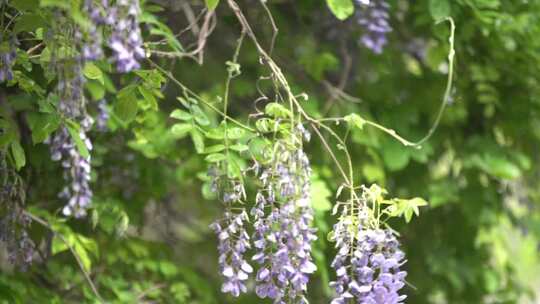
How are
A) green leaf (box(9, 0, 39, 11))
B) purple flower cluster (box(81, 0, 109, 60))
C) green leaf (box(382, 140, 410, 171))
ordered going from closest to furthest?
1. purple flower cluster (box(81, 0, 109, 60))
2. green leaf (box(9, 0, 39, 11))
3. green leaf (box(382, 140, 410, 171))

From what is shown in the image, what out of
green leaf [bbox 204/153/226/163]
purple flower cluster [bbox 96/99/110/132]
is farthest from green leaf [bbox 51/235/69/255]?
green leaf [bbox 204/153/226/163]

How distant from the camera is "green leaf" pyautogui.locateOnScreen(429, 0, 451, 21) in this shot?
2.32 m

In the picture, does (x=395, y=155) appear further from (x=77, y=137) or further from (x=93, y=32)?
(x=93, y=32)

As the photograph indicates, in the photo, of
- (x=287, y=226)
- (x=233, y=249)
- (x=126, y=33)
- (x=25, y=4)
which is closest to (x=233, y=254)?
(x=233, y=249)

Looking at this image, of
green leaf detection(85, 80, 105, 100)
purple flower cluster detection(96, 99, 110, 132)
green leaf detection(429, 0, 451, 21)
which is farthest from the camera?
green leaf detection(429, 0, 451, 21)

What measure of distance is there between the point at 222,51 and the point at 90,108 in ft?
3.06

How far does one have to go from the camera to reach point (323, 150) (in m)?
2.67

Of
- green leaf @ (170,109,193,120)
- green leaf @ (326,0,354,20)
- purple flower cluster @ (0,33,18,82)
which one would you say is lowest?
green leaf @ (170,109,193,120)

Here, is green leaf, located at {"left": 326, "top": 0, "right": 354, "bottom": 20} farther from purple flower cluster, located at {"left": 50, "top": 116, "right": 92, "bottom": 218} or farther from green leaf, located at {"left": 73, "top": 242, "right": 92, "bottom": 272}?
green leaf, located at {"left": 73, "top": 242, "right": 92, "bottom": 272}

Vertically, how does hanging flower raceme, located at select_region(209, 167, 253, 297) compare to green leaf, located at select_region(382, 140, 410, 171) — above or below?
above

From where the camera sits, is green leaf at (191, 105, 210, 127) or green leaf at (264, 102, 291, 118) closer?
green leaf at (264, 102, 291, 118)

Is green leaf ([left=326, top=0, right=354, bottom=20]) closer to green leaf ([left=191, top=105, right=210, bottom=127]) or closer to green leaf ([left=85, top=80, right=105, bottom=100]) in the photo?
green leaf ([left=191, top=105, right=210, bottom=127])

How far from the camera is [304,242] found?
1558 millimetres

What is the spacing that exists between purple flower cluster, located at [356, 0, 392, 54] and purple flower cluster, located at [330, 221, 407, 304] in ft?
3.12
